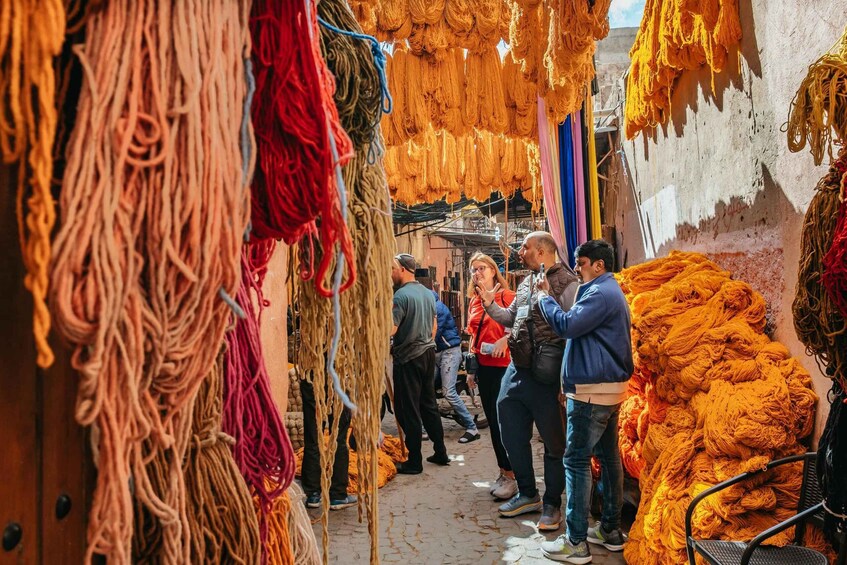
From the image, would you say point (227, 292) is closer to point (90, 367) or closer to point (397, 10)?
point (90, 367)

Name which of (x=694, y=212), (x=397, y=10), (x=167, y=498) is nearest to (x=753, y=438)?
(x=694, y=212)

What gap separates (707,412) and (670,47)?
279 centimetres

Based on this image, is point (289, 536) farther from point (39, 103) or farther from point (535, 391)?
point (535, 391)

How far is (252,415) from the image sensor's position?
1353mm

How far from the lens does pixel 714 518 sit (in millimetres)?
2861

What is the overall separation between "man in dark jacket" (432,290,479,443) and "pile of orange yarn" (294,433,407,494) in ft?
3.21

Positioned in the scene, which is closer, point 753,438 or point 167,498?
point 167,498

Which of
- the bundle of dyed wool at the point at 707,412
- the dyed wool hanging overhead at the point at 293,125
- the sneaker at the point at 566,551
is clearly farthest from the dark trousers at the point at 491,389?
the dyed wool hanging overhead at the point at 293,125

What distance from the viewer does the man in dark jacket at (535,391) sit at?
4.10 meters

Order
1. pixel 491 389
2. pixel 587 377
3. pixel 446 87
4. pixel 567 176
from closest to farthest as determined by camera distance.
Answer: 1. pixel 587 377
2. pixel 491 389
3. pixel 446 87
4. pixel 567 176

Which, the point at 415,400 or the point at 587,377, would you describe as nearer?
the point at 587,377

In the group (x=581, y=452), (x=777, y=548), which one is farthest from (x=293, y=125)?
(x=581, y=452)

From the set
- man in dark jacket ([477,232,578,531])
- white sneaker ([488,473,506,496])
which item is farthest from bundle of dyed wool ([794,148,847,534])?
white sneaker ([488,473,506,496])

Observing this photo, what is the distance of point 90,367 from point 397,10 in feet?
16.3
